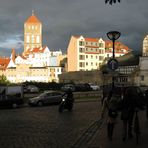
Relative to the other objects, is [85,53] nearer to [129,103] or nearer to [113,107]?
[113,107]

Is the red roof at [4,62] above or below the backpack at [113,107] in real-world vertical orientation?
above

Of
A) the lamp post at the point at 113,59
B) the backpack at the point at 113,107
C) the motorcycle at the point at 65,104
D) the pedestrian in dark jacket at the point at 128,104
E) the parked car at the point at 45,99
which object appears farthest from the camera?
the parked car at the point at 45,99

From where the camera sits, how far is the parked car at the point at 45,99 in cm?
3775

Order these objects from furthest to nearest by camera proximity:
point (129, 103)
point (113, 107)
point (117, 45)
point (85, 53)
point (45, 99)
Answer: point (117, 45)
point (85, 53)
point (45, 99)
point (113, 107)
point (129, 103)

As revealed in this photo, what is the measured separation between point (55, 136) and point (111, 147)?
3.34m

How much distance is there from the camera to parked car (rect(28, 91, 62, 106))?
37.8m

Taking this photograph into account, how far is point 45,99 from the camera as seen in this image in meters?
38.3

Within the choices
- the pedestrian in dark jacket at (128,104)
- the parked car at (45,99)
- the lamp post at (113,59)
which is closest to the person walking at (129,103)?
the pedestrian in dark jacket at (128,104)

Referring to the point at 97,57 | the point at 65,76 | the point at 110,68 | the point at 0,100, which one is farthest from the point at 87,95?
the point at 97,57

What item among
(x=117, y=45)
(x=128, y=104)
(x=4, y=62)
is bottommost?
(x=128, y=104)

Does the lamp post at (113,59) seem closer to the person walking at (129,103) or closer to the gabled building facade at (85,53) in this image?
the person walking at (129,103)

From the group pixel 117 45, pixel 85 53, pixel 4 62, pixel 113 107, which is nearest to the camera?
pixel 113 107

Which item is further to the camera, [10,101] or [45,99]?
[45,99]

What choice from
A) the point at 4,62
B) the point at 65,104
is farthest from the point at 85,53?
the point at 65,104
